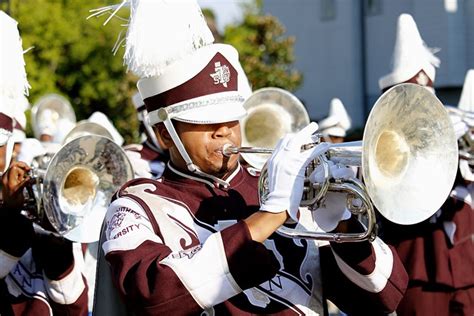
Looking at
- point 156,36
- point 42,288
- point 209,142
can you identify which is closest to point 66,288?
point 42,288

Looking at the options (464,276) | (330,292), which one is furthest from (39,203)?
(464,276)

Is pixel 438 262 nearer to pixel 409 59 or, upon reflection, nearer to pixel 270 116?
pixel 409 59

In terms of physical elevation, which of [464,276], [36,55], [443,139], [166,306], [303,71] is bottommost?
[303,71]

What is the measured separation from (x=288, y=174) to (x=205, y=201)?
454 mm

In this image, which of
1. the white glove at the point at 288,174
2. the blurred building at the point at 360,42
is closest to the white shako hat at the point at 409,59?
the white glove at the point at 288,174

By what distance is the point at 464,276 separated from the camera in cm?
516

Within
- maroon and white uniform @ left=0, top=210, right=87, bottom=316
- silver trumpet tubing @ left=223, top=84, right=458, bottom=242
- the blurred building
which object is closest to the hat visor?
silver trumpet tubing @ left=223, top=84, right=458, bottom=242

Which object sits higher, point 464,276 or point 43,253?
point 43,253

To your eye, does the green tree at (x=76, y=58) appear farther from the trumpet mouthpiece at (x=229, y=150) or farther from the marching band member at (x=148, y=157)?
the trumpet mouthpiece at (x=229, y=150)

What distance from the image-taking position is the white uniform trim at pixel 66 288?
415 cm

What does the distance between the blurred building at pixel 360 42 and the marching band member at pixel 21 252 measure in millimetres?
16091

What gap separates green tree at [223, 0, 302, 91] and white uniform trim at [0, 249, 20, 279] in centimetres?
1530

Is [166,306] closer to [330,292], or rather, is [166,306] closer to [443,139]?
[330,292]

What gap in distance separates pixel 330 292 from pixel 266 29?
17.4m
